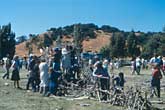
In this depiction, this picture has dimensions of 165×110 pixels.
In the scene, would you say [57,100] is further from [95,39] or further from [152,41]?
[95,39]

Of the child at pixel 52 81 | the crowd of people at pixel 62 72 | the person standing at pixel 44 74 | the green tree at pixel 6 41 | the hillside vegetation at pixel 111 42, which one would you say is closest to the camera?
the crowd of people at pixel 62 72

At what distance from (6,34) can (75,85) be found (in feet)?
262

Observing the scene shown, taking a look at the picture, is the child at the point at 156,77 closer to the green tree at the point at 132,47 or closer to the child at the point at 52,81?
the child at the point at 52,81

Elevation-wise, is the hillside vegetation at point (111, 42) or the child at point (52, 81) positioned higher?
the hillside vegetation at point (111, 42)

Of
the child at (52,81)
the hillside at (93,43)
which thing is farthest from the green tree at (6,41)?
the child at (52,81)

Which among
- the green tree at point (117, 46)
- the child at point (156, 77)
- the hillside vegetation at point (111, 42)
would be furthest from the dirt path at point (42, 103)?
the green tree at point (117, 46)

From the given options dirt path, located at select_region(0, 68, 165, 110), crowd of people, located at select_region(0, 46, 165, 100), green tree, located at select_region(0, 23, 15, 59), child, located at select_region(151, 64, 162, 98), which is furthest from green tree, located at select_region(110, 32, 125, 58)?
dirt path, located at select_region(0, 68, 165, 110)

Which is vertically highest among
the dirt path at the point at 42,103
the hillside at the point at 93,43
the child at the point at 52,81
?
the hillside at the point at 93,43

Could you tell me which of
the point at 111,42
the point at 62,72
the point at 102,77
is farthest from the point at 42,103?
the point at 111,42

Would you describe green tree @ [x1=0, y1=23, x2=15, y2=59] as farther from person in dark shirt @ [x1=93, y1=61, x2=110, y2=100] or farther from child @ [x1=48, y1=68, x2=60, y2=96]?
person in dark shirt @ [x1=93, y1=61, x2=110, y2=100]

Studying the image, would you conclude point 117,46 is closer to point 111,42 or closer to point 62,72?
point 111,42

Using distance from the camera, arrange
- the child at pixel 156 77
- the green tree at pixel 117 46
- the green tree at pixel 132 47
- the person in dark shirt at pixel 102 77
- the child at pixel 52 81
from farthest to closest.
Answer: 1. the green tree at pixel 117 46
2. the green tree at pixel 132 47
3. the child at pixel 156 77
4. the child at pixel 52 81
5. the person in dark shirt at pixel 102 77

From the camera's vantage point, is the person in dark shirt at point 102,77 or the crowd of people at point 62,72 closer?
the person in dark shirt at point 102,77

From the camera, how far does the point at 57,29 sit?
14050 cm
